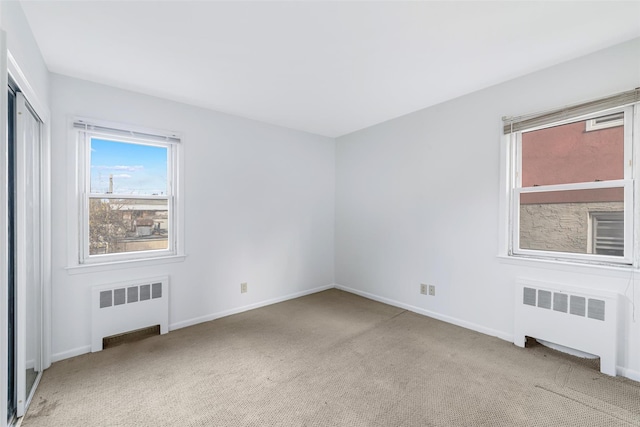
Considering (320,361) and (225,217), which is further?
(225,217)

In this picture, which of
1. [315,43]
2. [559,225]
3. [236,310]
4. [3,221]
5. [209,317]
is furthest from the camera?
[236,310]

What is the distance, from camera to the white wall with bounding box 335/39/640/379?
7.52ft

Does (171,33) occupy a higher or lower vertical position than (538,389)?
higher

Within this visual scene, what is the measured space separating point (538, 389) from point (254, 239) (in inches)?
124

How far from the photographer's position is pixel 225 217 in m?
3.48

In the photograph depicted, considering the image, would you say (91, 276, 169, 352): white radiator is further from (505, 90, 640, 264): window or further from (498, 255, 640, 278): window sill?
(505, 90, 640, 264): window

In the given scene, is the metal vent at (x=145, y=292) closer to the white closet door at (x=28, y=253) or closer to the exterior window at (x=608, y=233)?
the white closet door at (x=28, y=253)

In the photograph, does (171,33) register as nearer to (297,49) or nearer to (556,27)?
(297,49)

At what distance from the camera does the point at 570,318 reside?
236 cm

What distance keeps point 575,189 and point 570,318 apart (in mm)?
1112

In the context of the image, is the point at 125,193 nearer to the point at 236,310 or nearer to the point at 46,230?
the point at 46,230

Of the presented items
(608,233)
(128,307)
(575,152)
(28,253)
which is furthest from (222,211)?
(608,233)

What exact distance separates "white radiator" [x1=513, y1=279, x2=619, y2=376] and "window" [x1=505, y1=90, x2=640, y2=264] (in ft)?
1.07

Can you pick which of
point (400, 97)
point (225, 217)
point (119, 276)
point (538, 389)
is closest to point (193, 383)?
point (119, 276)
